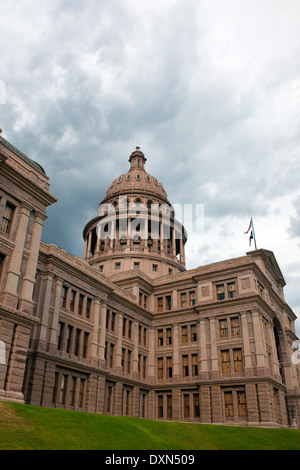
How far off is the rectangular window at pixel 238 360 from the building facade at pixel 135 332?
12cm

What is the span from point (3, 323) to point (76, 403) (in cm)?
1726

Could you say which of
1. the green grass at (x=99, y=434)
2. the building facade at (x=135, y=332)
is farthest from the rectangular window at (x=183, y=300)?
the green grass at (x=99, y=434)

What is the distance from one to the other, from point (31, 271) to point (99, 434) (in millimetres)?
13364

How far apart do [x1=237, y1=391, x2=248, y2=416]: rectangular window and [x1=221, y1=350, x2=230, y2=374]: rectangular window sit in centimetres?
281

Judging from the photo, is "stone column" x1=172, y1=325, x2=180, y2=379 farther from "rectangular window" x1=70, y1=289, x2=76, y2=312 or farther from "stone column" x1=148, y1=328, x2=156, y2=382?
"rectangular window" x1=70, y1=289, x2=76, y2=312

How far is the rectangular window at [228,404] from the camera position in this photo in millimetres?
44812

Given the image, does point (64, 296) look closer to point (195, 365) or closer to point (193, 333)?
point (193, 333)

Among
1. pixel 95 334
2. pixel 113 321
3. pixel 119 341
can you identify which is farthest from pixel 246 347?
pixel 95 334

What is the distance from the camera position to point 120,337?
48.2 metres

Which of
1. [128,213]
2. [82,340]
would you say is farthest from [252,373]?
[128,213]

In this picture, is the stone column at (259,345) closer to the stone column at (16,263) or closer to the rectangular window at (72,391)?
the rectangular window at (72,391)

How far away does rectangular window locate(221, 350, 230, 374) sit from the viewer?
47094 millimetres

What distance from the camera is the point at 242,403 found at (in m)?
44.5
